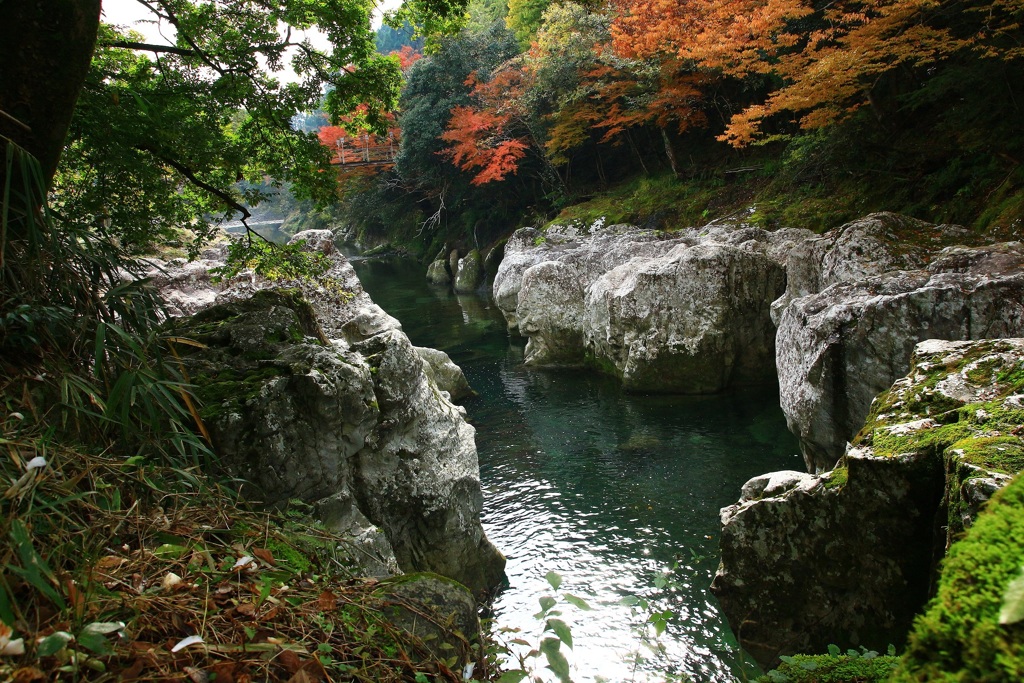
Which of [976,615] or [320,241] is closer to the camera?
[976,615]

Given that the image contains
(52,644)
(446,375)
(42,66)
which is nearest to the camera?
(52,644)

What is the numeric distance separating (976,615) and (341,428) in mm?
4981

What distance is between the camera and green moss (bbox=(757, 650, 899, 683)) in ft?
7.96

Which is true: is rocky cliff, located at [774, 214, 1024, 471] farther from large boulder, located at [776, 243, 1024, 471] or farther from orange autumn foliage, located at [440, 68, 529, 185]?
orange autumn foliage, located at [440, 68, 529, 185]

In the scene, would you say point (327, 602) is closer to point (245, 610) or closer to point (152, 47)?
point (245, 610)

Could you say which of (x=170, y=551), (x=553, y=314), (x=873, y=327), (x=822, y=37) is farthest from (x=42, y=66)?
(x=822, y=37)

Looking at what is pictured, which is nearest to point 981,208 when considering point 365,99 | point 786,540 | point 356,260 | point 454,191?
point 786,540

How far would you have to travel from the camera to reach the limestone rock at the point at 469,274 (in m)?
29.3

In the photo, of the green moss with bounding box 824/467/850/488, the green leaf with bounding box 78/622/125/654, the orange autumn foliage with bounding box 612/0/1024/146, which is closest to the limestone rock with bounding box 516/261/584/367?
the orange autumn foliage with bounding box 612/0/1024/146

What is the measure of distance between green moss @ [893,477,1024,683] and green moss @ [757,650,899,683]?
5.55 ft

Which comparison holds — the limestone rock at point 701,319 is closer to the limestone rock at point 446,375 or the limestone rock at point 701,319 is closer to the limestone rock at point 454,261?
the limestone rock at point 446,375

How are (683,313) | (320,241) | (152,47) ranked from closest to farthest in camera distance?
(152,47) < (320,241) < (683,313)

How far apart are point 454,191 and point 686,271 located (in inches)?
864

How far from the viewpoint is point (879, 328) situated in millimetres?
7672
